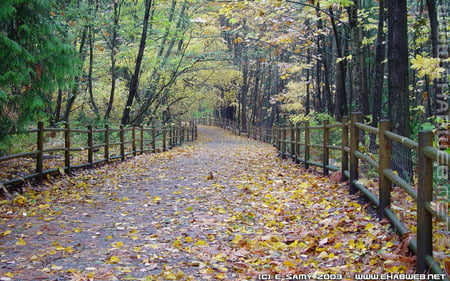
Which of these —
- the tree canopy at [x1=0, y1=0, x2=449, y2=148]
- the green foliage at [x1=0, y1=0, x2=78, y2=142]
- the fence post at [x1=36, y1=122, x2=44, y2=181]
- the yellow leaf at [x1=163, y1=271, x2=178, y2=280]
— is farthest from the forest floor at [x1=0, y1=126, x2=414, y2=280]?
the tree canopy at [x1=0, y1=0, x2=449, y2=148]

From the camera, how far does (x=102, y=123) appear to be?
54.2ft

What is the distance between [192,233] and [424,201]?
3252 mm

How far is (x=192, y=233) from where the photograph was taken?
575 centimetres

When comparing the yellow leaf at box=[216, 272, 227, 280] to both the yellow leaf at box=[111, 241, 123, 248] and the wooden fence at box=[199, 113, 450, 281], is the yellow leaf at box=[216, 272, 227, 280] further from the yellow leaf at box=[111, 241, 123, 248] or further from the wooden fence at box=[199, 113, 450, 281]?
the wooden fence at box=[199, 113, 450, 281]

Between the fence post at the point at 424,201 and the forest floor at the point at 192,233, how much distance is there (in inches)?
11.1

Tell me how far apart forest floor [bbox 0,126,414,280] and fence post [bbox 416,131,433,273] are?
281 mm

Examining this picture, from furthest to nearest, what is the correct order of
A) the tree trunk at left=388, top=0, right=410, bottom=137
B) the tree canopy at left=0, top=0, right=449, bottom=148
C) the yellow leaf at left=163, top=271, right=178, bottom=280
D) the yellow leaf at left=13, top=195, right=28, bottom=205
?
the tree canopy at left=0, top=0, right=449, bottom=148, the tree trunk at left=388, top=0, right=410, bottom=137, the yellow leaf at left=13, top=195, right=28, bottom=205, the yellow leaf at left=163, top=271, right=178, bottom=280

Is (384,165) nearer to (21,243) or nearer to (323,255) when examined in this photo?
(323,255)

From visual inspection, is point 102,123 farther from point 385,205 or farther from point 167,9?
point 385,205

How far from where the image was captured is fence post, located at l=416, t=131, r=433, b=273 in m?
3.47

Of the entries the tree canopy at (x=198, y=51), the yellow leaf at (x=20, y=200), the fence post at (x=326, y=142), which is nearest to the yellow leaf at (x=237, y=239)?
the tree canopy at (x=198, y=51)

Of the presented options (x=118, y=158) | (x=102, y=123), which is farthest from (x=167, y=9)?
(x=118, y=158)

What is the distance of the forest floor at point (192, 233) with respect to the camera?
425 centimetres

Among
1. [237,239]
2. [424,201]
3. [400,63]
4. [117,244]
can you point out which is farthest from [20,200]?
[400,63]
